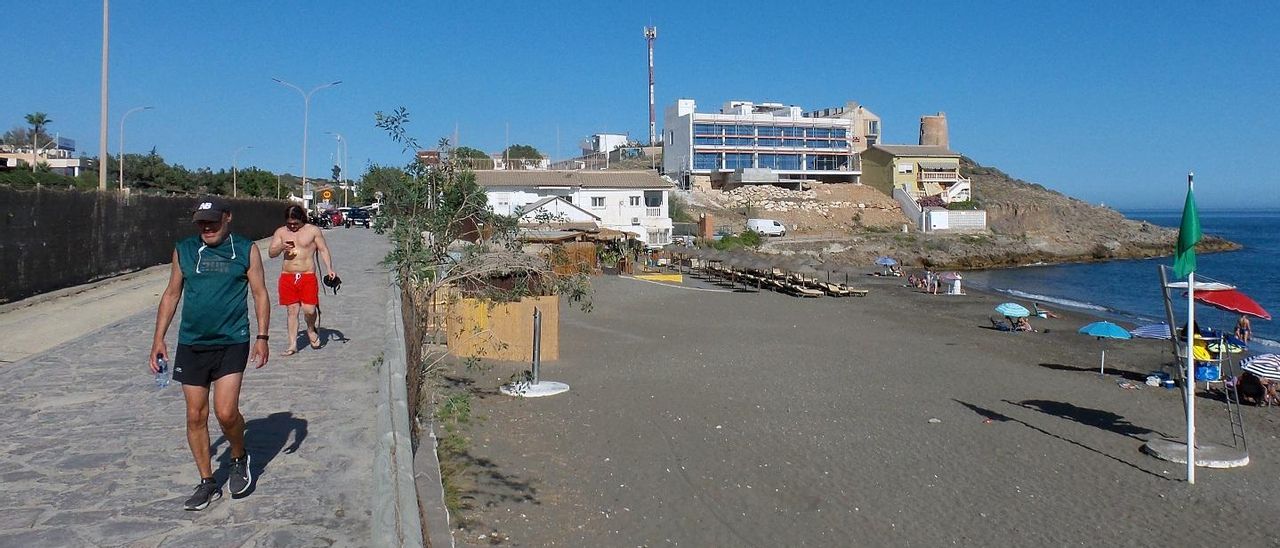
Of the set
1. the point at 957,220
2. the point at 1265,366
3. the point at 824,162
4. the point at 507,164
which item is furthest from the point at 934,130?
the point at 1265,366

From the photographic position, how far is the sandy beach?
8.48 metres

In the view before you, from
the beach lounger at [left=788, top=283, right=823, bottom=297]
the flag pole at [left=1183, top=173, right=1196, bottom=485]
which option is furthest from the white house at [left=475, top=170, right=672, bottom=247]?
the flag pole at [left=1183, top=173, right=1196, bottom=485]

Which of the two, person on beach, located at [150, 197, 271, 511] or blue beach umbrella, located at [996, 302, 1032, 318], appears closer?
person on beach, located at [150, 197, 271, 511]

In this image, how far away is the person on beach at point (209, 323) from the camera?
5117 mm

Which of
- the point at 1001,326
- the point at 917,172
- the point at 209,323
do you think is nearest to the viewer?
the point at 209,323

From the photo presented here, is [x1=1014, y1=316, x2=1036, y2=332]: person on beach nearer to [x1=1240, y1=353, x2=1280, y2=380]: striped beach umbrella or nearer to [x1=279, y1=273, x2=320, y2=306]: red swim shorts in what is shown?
[x1=1240, y1=353, x2=1280, y2=380]: striped beach umbrella

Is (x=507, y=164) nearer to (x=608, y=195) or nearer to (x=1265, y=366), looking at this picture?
(x=608, y=195)

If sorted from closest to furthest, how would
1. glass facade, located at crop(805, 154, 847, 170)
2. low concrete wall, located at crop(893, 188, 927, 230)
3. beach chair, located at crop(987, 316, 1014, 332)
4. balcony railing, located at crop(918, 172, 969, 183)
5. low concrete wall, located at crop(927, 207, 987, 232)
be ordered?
beach chair, located at crop(987, 316, 1014, 332), low concrete wall, located at crop(927, 207, 987, 232), low concrete wall, located at crop(893, 188, 927, 230), balcony railing, located at crop(918, 172, 969, 183), glass facade, located at crop(805, 154, 847, 170)

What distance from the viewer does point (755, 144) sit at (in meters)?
89.5

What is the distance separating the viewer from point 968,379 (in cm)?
1639

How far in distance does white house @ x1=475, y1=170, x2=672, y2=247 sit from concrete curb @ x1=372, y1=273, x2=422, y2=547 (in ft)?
147

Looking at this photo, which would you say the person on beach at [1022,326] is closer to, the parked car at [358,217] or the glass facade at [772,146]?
the parked car at [358,217]

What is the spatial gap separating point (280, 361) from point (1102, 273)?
51846 millimetres

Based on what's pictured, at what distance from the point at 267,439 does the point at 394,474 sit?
8.72 feet
